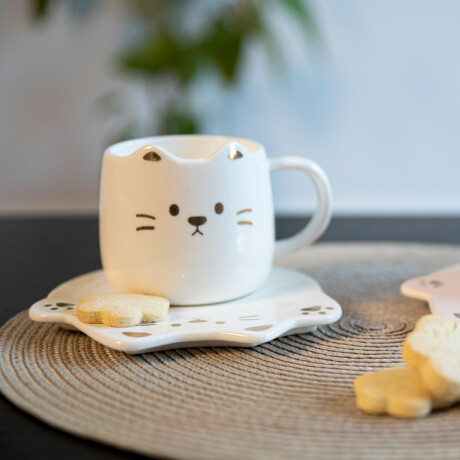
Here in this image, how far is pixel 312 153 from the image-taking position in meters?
1.69

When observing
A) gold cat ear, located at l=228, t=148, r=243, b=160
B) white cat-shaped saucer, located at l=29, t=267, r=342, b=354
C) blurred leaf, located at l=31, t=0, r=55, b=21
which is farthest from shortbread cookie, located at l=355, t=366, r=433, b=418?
blurred leaf, located at l=31, t=0, r=55, b=21

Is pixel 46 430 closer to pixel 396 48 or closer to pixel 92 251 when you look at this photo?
pixel 92 251

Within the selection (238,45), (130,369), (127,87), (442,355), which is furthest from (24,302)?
(127,87)

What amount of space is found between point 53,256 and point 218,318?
390 mm

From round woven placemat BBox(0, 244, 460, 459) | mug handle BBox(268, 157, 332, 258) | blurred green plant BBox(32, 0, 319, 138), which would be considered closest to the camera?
round woven placemat BBox(0, 244, 460, 459)

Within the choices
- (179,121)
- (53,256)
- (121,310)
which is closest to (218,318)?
(121,310)

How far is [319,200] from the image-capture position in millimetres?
678

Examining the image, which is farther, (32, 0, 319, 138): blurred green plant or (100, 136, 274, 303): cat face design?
(32, 0, 319, 138): blurred green plant

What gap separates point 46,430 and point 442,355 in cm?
23

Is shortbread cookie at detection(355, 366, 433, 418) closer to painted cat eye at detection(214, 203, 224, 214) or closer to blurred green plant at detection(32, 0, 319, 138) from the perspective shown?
painted cat eye at detection(214, 203, 224, 214)

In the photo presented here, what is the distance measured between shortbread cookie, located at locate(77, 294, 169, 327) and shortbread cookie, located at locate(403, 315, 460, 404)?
205 millimetres

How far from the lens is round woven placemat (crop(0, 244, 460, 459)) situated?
37 centimetres

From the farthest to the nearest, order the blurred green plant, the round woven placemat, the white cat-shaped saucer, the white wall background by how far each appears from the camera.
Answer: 1. the white wall background
2. the blurred green plant
3. the white cat-shaped saucer
4. the round woven placemat

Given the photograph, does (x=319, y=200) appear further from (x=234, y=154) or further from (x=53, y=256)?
(x=53, y=256)
